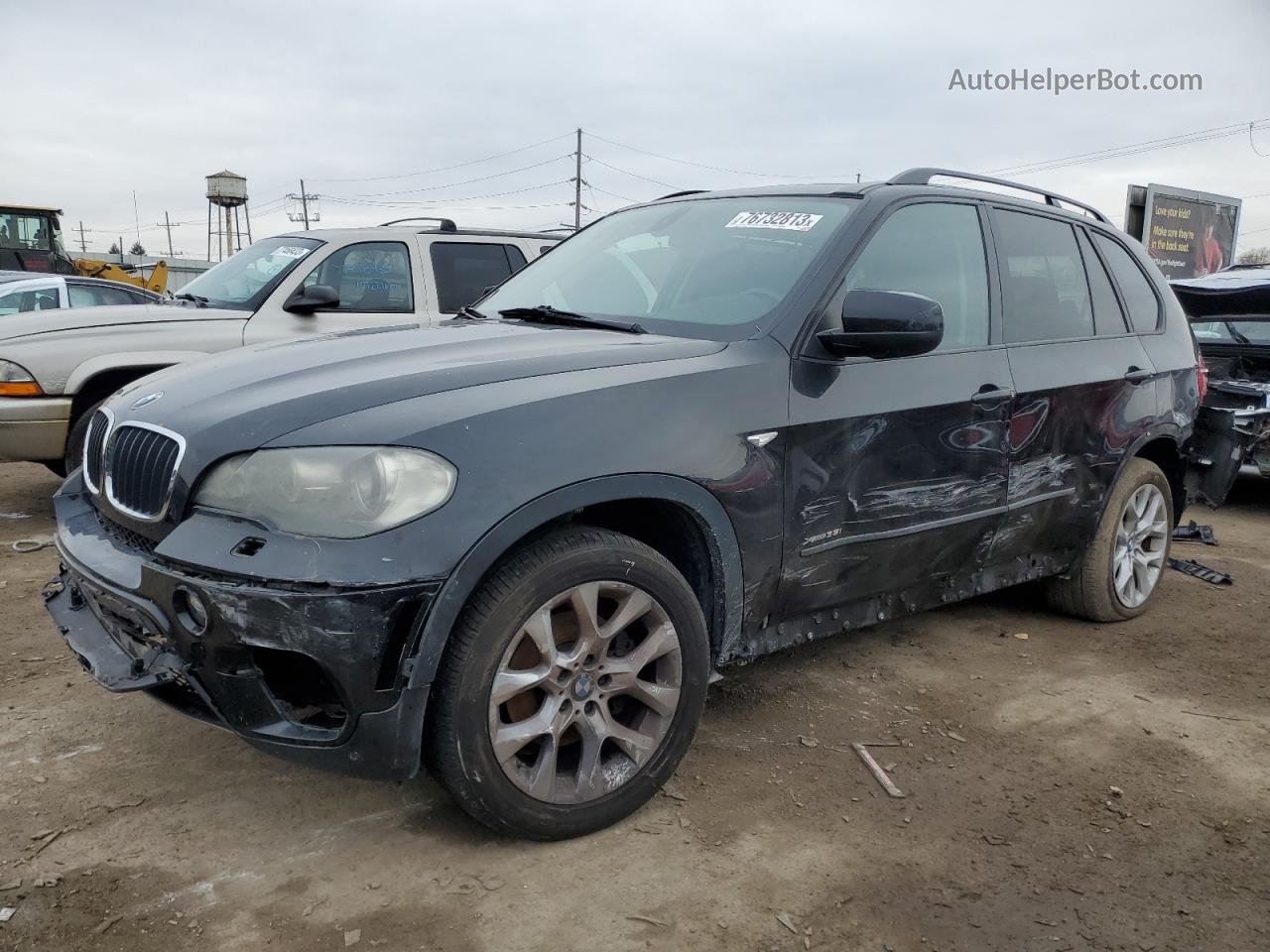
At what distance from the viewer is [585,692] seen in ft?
8.05

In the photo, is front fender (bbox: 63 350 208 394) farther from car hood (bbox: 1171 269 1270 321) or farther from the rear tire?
car hood (bbox: 1171 269 1270 321)

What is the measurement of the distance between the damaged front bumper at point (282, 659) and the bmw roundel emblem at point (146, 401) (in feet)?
1.62

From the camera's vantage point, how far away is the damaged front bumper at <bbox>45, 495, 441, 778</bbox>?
2.08 meters

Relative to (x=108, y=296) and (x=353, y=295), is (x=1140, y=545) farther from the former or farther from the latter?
(x=108, y=296)

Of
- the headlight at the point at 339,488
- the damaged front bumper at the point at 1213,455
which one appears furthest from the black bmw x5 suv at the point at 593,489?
the damaged front bumper at the point at 1213,455

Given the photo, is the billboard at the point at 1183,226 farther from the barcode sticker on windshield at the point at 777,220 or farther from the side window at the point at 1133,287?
the barcode sticker on windshield at the point at 777,220

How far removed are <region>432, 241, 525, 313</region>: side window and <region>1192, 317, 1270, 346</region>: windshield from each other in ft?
16.6

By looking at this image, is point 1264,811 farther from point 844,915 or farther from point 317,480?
point 317,480

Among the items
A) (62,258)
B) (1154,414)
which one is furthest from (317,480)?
(62,258)

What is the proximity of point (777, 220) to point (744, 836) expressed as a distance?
6.44 ft

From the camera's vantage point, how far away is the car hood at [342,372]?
230 centimetres

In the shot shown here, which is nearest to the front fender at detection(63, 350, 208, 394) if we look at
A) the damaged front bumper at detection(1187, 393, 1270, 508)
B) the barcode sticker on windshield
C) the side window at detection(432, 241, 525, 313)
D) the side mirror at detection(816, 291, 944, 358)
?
the side window at detection(432, 241, 525, 313)

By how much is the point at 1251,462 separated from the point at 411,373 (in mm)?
6352

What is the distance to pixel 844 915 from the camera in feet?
7.32
